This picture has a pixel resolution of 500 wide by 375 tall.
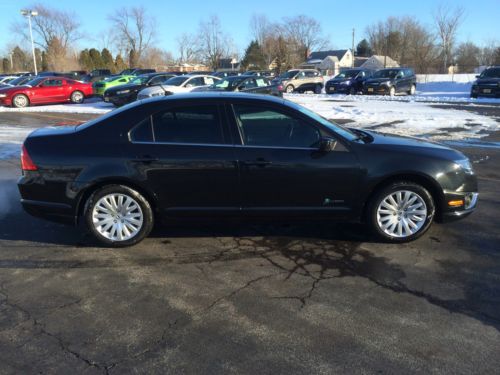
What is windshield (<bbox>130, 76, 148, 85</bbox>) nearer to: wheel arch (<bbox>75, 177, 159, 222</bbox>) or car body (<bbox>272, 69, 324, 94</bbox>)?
car body (<bbox>272, 69, 324, 94</bbox>)

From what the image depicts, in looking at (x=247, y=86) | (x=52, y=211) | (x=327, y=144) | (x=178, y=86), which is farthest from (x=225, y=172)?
(x=178, y=86)

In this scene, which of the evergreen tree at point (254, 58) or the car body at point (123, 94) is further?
the evergreen tree at point (254, 58)

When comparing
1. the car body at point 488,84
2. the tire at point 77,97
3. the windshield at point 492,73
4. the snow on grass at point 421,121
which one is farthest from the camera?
the windshield at point 492,73

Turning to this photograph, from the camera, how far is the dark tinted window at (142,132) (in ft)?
14.9

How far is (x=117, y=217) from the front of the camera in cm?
462

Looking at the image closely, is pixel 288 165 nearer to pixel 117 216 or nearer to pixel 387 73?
pixel 117 216

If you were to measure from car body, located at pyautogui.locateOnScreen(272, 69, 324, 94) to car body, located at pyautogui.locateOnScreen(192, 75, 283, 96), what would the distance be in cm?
1164

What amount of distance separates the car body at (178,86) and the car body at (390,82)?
11.8 metres

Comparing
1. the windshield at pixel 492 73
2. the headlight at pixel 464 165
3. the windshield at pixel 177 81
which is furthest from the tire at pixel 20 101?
the windshield at pixel 492 73

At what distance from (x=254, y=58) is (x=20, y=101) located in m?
56.8

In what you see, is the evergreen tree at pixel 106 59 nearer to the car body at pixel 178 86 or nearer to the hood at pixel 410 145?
the car body at pixel 178 86

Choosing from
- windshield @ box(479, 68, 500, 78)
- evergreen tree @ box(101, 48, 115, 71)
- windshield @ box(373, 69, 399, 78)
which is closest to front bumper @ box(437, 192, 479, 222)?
windshield @ box(479, 68, 500, 78)

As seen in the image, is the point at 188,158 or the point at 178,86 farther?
the point at 178,86

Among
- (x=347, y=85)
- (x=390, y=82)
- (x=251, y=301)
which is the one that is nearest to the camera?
(x=251, y=301)
